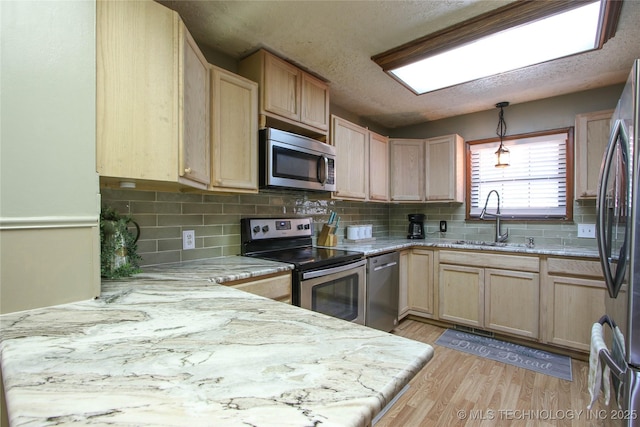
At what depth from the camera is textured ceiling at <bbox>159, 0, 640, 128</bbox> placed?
1602 mm

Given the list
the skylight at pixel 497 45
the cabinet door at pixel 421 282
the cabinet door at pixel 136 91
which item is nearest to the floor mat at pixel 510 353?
the cabinet door at pixel 421 282

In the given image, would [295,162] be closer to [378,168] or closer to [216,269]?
[216,269]

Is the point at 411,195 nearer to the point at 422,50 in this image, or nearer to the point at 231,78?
the point at 422,50

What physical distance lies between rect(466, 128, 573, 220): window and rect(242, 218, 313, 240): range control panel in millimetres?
1997

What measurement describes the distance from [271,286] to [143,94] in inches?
44.3

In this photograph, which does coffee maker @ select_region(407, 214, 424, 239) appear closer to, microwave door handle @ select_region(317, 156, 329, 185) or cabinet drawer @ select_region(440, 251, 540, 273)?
cabinet drawer @ select_region(440, 251, 540, 273)

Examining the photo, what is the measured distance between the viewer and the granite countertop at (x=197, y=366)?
0.42 meters

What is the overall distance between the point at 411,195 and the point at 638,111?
A: 2.35 meters

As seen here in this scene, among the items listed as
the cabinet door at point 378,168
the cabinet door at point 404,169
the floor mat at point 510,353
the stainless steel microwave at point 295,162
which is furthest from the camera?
the cabinet door at point 404,169

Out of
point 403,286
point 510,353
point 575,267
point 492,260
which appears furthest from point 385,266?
point 575,267

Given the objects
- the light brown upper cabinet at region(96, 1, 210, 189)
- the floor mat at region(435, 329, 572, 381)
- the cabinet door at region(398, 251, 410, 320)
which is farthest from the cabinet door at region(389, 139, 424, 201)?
the light brown upper cabinet at region(96, 1, 210, 189)

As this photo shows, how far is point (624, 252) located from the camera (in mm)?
1128

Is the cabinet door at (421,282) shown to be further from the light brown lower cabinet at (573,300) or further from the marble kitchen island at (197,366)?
the marble kitchen island at (197,366)

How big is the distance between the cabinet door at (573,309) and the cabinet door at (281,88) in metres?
2.54
